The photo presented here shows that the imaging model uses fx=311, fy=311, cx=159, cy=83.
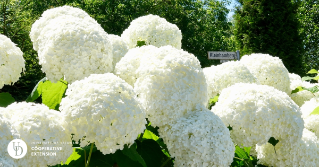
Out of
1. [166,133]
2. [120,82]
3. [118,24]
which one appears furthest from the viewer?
[118,24]

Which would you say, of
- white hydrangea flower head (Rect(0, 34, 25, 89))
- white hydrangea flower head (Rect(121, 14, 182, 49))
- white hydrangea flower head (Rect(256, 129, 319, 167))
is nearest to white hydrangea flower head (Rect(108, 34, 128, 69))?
white hydrangea flower head (Rect(121, 14, 182, 49))

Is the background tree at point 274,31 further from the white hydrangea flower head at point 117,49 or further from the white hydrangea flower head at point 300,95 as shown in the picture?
the white hydrangea flower head at point 117,49

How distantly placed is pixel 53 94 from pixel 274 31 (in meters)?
8.20

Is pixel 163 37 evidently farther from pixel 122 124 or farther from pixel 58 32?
pixel 122 124

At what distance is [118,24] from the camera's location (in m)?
10.5

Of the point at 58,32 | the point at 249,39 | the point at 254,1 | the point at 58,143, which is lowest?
the point at 249,39

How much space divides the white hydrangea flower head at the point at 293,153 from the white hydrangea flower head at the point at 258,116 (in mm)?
120

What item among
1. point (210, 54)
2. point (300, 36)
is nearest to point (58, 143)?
point (210, 54)

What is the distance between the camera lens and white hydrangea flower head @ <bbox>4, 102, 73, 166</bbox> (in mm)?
1170

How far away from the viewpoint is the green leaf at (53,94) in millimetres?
1836

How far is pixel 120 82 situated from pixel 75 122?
0.26 meters

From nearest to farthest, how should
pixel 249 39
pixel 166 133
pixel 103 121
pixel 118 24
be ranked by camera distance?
pixel 103 121 < pixel 166 133 < pixel 249 39 < pixel 118 24

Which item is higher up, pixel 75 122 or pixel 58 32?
pixel 58 32

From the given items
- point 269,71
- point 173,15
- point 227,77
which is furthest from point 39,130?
point 173,15
